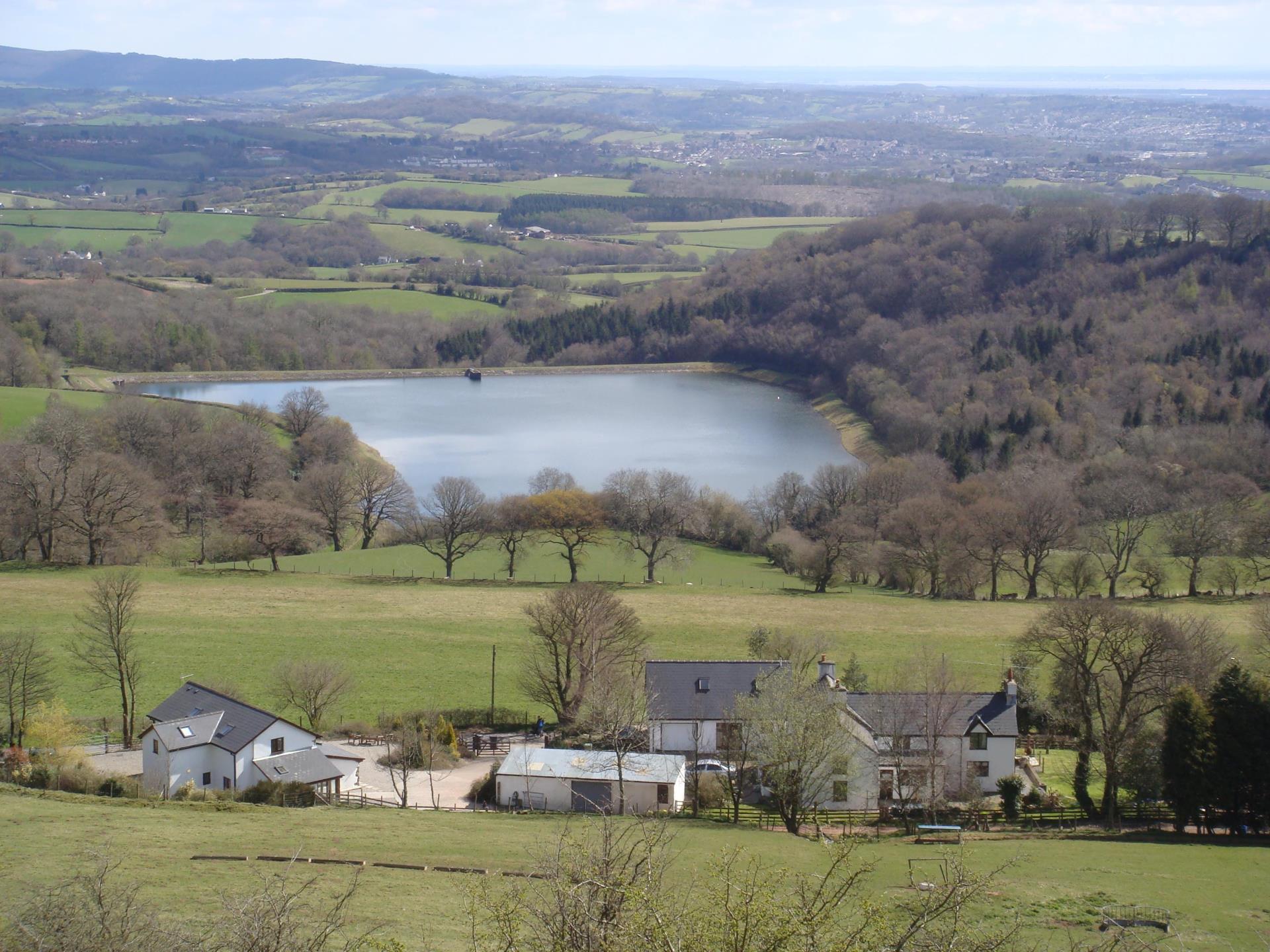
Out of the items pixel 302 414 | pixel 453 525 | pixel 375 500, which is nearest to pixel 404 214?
pixel 302 414

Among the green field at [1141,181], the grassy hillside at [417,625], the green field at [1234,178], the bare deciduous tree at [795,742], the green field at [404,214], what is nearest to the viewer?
the bare deciduous tree at [795,742]

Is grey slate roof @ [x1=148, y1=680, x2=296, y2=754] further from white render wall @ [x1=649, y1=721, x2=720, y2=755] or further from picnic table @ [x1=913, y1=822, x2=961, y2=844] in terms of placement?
picnic table @ [x1=913, y1=822, x2=961, y2=844]

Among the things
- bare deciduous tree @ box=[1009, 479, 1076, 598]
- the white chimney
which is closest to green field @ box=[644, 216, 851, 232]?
bare deciduous tree @ box=[1009, 479, 1076, 598]

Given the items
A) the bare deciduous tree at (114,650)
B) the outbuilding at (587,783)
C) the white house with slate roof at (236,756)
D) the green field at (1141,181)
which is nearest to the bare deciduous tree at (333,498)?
the bare deciduous tree at (114,650)

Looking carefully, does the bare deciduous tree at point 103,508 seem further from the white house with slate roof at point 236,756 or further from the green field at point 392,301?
the green field at point 392,301

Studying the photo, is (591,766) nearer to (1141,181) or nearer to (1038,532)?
(1038,532)

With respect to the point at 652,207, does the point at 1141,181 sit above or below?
above

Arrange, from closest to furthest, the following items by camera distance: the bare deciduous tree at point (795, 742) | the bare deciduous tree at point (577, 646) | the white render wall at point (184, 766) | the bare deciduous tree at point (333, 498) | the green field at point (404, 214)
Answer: the bare deciduous tree at point (795, 742)
the white render wall at point (184, 766)
the bare deciduous tree at point (577, 646)
the bare deciduous tree at point (333, 498)
the green field at point (404, 214)
